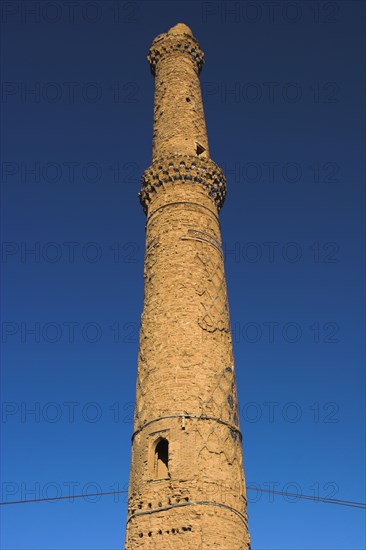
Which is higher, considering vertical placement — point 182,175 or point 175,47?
point 175,47

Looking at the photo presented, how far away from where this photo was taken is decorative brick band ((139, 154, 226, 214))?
1483cm

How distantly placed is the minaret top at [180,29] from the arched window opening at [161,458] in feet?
43.6

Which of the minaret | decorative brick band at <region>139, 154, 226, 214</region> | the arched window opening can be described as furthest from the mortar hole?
the arched window opening

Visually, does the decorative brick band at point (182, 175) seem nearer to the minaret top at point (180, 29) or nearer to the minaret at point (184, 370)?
the minaret at point (184, 370)

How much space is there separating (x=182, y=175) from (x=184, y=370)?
5.45 m

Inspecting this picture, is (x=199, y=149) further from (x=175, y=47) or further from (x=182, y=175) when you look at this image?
(x=175, y=47)

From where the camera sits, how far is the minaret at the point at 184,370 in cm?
1023

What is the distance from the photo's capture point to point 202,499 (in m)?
10.2

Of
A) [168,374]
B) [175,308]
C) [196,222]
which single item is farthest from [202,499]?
Answer: [196,222]

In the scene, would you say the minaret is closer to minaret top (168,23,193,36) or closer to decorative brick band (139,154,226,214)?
decorative brick band (139,154,226,214)

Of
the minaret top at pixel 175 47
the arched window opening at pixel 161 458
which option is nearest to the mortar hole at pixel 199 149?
the minaret top at pixel 175 47

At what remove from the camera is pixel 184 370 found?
37.9 ft

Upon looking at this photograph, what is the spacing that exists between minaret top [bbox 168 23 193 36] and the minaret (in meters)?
3.61

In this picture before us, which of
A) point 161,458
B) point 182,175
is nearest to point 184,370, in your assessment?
point 161,458
